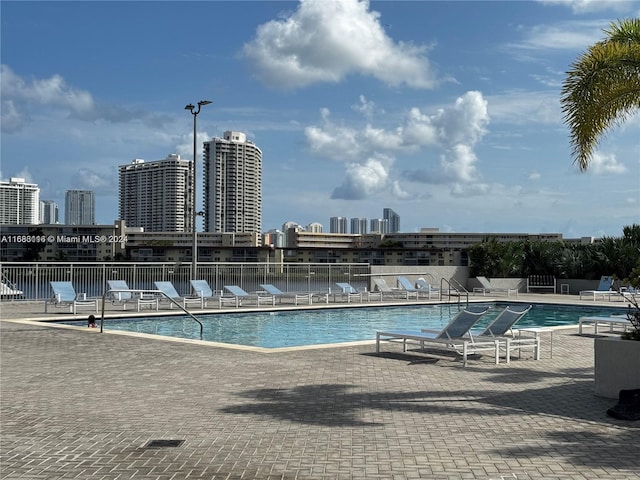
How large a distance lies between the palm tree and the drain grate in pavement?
7.36 meters

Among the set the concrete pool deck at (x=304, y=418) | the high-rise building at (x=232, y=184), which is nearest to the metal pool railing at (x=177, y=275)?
the concrete pool deck at (x=304, y=418)

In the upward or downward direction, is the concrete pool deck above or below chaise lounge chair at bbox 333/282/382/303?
below

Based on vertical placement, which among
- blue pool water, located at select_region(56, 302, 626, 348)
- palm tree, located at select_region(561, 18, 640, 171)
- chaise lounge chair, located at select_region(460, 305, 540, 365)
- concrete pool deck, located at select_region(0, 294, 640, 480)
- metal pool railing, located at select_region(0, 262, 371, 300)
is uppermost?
palm tree, located at select_region(561, 18, 640, 171)

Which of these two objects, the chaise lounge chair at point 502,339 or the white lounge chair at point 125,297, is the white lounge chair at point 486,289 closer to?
the white lounge chair at point 125,297

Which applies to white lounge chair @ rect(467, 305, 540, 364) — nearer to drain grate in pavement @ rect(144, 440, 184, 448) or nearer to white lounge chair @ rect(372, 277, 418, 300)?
drain grate in pavement @ rect(144, 440, 184, 448)

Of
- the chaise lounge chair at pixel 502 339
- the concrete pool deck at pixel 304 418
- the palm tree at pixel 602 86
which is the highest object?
the palm tree at pixel 602 86

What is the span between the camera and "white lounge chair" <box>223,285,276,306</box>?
22000 millimetres

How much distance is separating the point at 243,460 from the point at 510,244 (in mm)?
31591

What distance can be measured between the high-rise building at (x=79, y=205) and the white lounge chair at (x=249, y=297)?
80.7 metres

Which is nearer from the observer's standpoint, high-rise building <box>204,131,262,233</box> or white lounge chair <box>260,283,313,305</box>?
white lounge chair <box>260,283,313,305</box>

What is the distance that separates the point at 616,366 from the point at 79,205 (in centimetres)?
10483

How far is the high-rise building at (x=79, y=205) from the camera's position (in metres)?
100

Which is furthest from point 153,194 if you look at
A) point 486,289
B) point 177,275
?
point 486,289

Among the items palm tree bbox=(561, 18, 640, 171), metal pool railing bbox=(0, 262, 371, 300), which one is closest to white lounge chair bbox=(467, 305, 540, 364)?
palm tree bbox=(561, 18, 640, 171)
